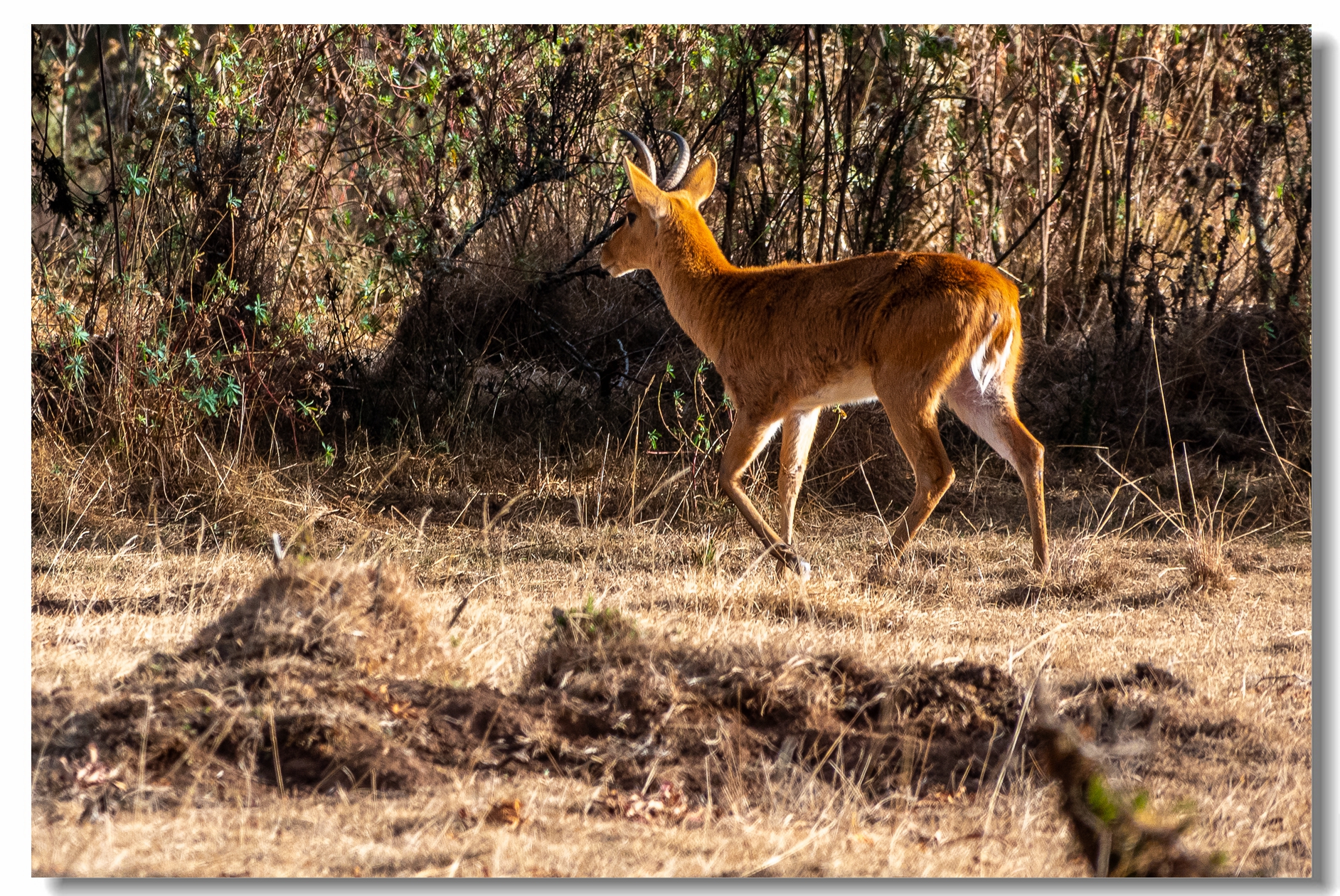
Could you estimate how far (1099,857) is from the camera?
10.1 feet

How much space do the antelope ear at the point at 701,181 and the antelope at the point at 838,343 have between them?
0.14 metres

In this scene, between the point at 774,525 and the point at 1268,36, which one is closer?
the point at 774,525

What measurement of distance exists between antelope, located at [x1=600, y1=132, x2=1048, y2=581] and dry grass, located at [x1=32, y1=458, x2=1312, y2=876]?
1.58 feet

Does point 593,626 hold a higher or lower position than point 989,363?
lower

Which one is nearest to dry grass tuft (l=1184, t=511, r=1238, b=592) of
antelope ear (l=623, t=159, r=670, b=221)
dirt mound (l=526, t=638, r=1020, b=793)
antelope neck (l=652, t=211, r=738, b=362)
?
dirt mound (l=526, t=638, r=1020, b=793)

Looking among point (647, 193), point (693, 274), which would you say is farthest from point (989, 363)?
point (647, 193)

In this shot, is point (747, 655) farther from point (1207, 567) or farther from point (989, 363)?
point (1207, 567)

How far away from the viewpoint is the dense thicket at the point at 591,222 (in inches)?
297

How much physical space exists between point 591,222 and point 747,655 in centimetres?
527

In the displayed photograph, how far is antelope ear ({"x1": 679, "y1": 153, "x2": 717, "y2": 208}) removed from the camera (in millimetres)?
7184

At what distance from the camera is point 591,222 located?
8.90 m

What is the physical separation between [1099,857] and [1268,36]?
693 centimetres

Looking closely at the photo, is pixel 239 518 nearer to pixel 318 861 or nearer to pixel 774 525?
pixel 774 525

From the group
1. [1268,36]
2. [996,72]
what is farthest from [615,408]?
[1268,36]
